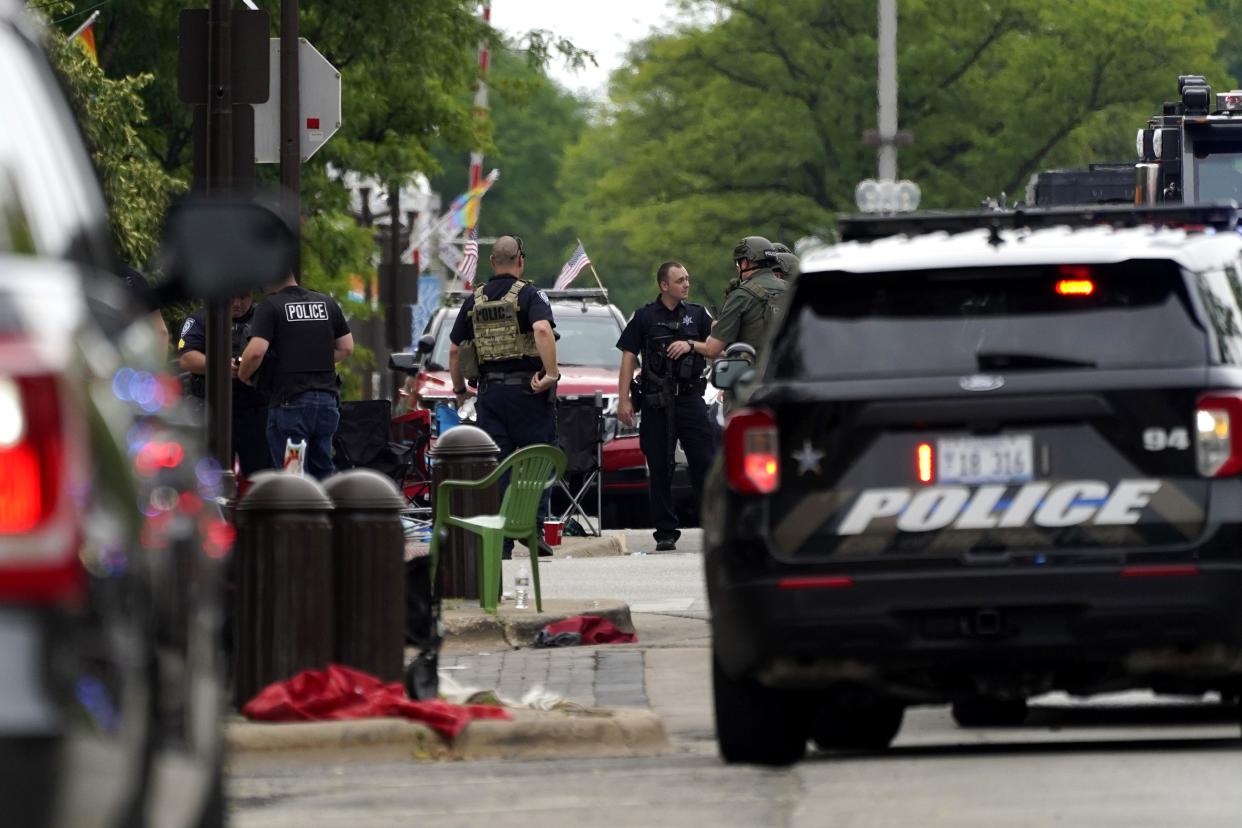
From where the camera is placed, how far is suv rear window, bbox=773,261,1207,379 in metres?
8.86

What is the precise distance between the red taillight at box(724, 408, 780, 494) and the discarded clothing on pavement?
519 cm

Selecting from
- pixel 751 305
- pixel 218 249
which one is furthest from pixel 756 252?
pixel 218 249

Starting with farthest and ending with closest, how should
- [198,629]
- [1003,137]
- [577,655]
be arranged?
[1003,137]
[577,655]
[198,629]

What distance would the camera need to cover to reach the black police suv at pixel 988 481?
342 inches

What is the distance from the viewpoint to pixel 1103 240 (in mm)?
9148

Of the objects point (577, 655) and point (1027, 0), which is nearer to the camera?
point (577, 655)

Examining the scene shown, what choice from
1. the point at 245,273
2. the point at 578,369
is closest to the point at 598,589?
the point at 578,369

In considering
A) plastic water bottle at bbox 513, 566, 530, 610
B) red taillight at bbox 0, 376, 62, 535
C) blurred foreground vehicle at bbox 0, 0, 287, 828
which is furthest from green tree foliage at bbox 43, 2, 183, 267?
red taillight at bbox 0, 376, 62, 535

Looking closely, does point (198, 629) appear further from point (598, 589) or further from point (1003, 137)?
point (1003, 137)

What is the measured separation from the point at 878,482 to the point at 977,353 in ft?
1.66

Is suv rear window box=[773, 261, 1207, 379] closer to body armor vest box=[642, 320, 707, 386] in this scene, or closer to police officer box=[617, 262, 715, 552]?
police officer box=[617, 262, 715, 552]

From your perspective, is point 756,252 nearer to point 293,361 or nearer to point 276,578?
point 293,361

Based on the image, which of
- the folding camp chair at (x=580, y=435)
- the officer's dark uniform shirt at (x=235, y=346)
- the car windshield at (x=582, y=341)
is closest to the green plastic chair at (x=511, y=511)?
the officer's dark uniform shirt at (x=235, y=346)

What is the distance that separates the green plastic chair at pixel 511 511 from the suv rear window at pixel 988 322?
5.33 metres
